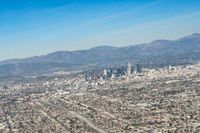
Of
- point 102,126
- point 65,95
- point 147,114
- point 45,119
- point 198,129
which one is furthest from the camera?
point 65,95

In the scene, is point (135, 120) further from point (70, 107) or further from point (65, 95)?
point (65, 95)

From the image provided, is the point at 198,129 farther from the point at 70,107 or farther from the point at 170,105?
the point at 70,107

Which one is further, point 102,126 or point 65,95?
→ point 65,95

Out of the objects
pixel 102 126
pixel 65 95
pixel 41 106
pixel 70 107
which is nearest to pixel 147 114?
pixel 102 126

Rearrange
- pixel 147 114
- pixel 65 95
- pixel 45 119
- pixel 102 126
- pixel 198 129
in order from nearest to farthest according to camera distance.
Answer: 1. pixel 198 129
2. pixel 102 126
3. pixel 147 114
4. pixel 45 119
5. pixel 65 95

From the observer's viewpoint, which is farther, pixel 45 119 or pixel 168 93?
pixel 168 93

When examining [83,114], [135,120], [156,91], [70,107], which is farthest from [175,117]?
[156,91]
